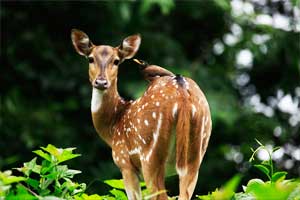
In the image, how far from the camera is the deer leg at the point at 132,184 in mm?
3070

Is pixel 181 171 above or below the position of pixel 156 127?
below

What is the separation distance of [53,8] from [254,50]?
8.04 ft

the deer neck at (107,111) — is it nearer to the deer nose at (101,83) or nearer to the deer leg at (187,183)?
the deer nose at (101,83)

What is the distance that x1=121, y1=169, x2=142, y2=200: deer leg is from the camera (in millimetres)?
3070

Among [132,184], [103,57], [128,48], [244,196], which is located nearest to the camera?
[244,196]

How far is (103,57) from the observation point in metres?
3.28

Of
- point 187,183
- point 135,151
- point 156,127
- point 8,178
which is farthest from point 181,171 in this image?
point 8,178

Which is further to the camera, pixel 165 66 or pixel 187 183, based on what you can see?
pixel 165 66

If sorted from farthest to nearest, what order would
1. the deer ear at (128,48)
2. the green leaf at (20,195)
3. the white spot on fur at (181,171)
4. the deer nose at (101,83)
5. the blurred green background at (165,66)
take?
the blurred green background at (165,66), the deer ear at (128,48), the deer nose at (101,83), the white spot on fur at (181,171), the green leaf at (20,195)

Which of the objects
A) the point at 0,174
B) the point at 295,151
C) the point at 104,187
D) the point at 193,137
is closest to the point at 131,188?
the point at 193,137

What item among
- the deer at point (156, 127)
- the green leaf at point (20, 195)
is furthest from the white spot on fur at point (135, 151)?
the green leaf at point (20, 195)

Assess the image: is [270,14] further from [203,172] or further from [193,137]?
[193,137]

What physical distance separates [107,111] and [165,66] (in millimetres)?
6420

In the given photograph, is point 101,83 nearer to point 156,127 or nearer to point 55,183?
point 156,127
